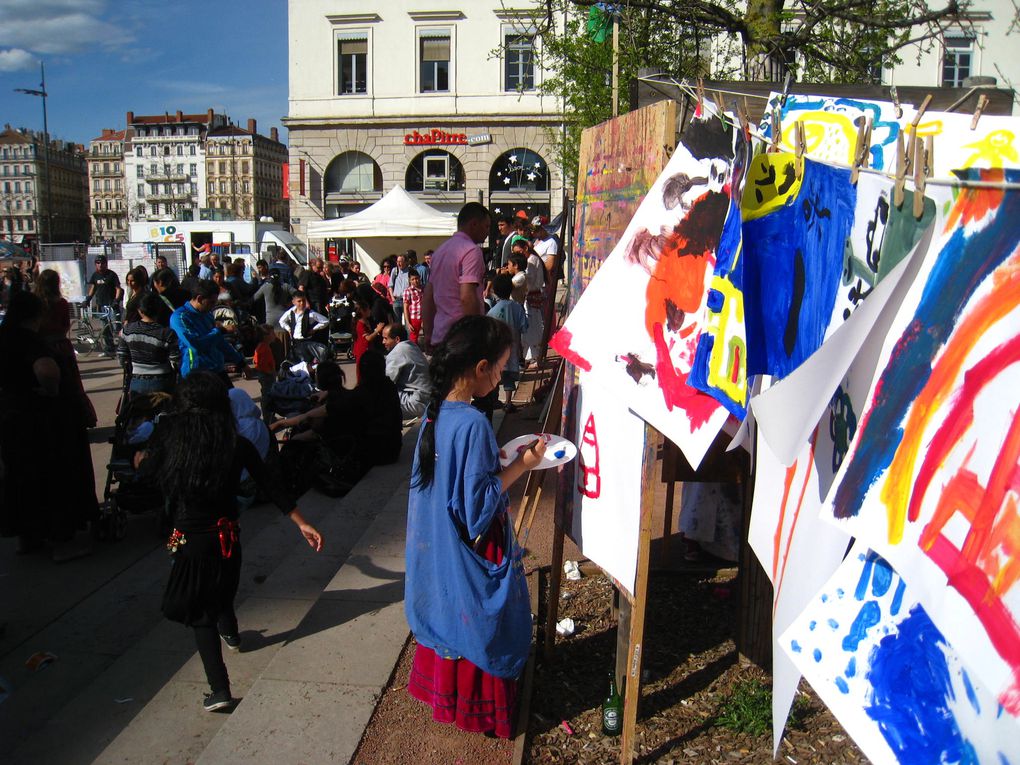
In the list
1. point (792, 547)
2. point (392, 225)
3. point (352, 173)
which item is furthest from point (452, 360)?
point (352, 173)

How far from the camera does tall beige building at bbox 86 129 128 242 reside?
485 ft

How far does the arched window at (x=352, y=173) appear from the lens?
33344 millimetres

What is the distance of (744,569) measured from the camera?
3504 mm

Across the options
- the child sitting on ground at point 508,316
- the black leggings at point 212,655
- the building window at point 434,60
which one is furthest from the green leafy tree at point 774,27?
the building window at point 434,60

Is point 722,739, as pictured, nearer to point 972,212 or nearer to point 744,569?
point 744,569

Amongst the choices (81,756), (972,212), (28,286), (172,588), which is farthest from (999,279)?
(28,286)

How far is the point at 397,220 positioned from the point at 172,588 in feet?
51.2

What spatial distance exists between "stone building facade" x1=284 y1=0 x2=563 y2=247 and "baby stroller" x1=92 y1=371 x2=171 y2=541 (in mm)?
26988

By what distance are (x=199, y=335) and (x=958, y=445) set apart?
6.62m

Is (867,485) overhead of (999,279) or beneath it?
beneath

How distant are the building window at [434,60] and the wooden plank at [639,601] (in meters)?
32.3

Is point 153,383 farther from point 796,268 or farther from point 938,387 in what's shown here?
point 938,387

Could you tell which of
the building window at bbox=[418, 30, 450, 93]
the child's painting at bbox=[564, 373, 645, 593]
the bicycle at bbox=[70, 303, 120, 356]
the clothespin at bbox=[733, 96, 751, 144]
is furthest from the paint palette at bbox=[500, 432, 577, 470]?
the building window at bbox=[418, 30, 450, 93]

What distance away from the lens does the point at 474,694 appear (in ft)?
10.0
